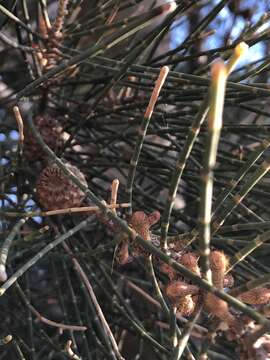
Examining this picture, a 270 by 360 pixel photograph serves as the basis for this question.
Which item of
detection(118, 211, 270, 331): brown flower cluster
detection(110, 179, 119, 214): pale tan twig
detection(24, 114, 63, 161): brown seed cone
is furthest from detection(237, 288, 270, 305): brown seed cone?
detection(24, 114, 63, 161): brown seed cone

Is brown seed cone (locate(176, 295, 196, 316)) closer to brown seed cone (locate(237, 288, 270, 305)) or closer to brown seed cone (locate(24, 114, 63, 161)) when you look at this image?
brown seed cone (locate(237, 288, 270, 305))

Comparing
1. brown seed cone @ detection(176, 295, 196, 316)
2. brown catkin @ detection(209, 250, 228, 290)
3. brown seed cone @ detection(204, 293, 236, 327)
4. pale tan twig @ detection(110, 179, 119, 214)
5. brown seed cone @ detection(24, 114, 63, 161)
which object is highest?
brown seed cone @ detection(24, 114, 63, 161)

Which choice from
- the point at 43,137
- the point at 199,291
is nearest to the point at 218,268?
the point at 199,291

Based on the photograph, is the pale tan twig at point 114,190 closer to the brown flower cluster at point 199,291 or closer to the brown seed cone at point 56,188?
the brown flower cluster at point 199,291

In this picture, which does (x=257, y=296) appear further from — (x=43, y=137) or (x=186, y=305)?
(x=43, y=137)

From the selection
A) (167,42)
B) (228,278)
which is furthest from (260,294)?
(167,42)
